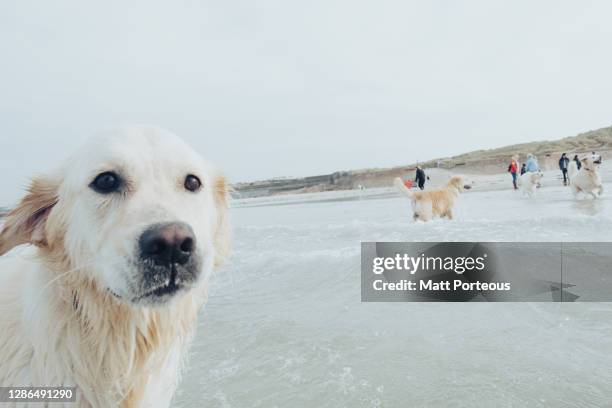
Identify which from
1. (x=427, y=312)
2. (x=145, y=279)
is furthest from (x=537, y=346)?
(x=145, y=279)

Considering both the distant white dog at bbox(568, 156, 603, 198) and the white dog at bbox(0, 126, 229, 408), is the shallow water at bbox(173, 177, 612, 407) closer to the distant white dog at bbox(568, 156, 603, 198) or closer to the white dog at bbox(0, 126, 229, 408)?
the white dog at bbox(0, 126, 229, 408)

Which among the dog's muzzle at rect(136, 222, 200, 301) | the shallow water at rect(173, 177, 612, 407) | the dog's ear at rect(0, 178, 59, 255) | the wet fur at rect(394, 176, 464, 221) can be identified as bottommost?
the shallow water at rect(173, 177, 612, 407)

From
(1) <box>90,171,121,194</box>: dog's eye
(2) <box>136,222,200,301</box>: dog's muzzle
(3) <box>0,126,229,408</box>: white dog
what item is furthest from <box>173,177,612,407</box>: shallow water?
(1) <box>90,171,121,194</box>: dog's eye

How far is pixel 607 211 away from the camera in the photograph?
832 cm

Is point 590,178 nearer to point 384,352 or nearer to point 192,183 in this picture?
point 384,352

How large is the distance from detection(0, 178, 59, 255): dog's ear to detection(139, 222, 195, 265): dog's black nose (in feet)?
2.59

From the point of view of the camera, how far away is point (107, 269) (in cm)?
162

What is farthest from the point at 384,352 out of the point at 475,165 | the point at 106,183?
the point at 475,165

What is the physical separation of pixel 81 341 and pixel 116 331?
0.15m

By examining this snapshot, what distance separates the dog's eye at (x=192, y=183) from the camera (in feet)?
6.65

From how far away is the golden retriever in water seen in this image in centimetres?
1074

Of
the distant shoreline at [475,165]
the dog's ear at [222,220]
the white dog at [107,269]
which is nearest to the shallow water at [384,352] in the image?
the white dog at [107,269]

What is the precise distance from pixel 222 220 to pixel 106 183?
2.71ft

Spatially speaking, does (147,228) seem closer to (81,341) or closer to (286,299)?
(81,341)
